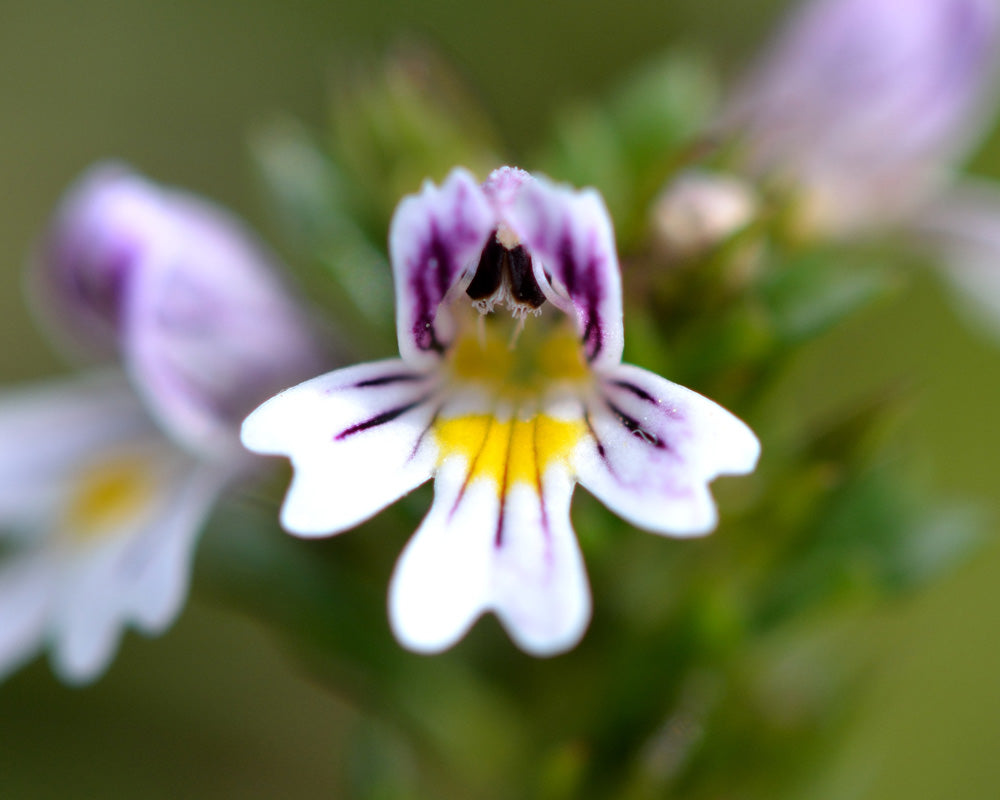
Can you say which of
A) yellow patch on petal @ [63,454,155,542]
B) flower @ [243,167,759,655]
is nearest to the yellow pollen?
flower @ [243,167,759,655]

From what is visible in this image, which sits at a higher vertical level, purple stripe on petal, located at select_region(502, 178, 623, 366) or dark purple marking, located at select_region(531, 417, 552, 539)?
purple stripe on petal, located at select_region(502, 178, 623, 366)

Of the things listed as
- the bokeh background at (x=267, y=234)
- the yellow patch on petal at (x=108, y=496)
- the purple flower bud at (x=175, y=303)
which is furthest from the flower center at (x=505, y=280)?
the bokeh background at (x=267, y=234)

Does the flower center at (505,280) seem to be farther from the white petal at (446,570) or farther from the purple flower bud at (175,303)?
the purple flower bud at (175,303)

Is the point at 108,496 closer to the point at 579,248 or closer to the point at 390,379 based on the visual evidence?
the point at 390,379

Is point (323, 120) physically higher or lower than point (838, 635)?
higher

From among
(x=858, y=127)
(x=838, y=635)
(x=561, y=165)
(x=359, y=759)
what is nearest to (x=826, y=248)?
(x=858, y=127)

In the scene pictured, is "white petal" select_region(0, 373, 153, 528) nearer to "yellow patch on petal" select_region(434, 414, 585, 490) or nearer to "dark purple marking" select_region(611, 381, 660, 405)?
"yellow patch on petal" select_region(434, 414, 585, 490)

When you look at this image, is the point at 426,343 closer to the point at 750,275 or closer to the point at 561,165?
the point at 750,275
